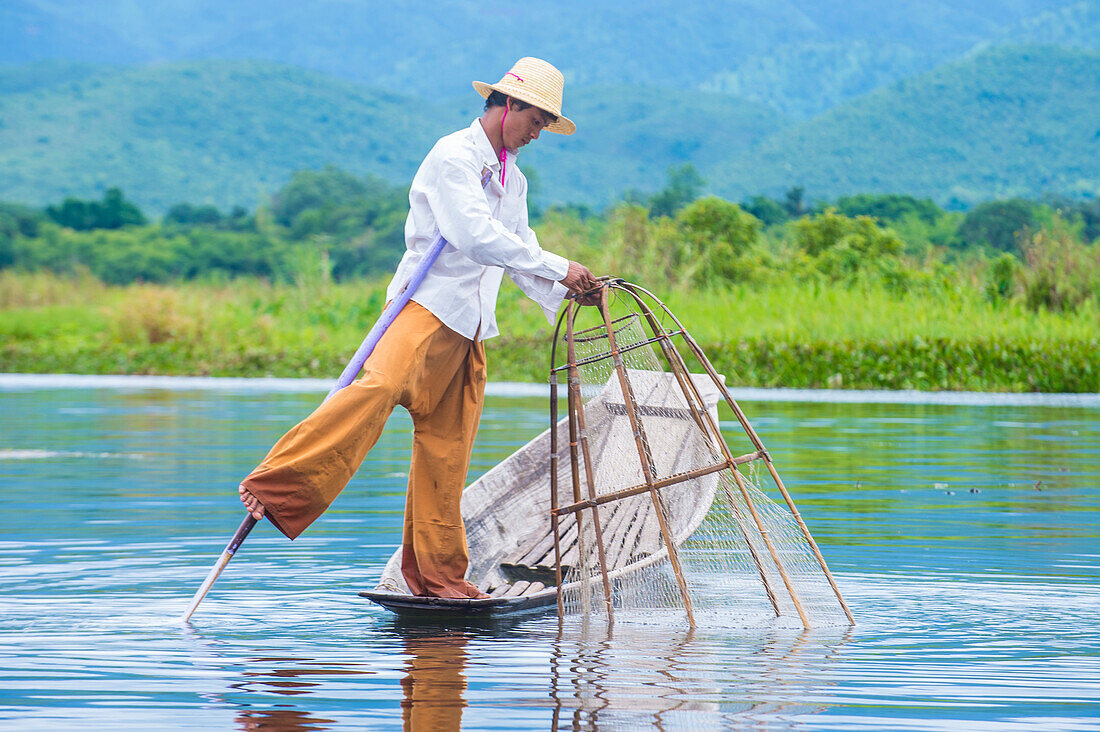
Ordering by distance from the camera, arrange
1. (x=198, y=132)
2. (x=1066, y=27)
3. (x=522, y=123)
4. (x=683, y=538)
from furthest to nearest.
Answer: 1. (x=1066, y=27)
2. (x=198, y=132)
3. (x=683, y=538)
4. (x=522, y=123)

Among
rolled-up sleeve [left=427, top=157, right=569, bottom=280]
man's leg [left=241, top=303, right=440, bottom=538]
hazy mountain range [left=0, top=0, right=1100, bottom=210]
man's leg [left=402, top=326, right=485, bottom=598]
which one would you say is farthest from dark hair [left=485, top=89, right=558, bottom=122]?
hazy mountain range [left=0, top=0, right=1100, bottom=210]

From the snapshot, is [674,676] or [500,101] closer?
[674,676]

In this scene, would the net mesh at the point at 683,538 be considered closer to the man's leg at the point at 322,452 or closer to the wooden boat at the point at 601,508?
the wooden boat at the point at 601,508

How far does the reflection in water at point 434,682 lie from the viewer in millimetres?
3438

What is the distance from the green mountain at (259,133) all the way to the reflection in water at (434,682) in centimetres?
8455

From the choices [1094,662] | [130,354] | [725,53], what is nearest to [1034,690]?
[1094,662]

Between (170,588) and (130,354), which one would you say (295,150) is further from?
(170,588)

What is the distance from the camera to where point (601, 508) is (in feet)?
20.8

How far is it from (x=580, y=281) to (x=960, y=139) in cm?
8245

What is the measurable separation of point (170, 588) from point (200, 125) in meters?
96.2

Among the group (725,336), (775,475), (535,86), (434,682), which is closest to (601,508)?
(775,475)

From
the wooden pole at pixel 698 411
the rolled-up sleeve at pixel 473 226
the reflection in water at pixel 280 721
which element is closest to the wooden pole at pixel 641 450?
the wooden pole at pixel 698 411

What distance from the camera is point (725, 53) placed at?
131875 mm

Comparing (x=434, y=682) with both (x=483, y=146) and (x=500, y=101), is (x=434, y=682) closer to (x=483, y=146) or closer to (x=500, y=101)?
(x=483, y=146)
